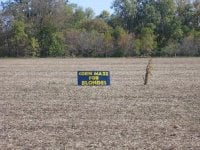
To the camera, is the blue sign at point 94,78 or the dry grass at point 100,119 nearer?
the dry grass at point 100,119

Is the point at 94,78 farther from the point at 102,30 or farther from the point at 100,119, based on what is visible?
the point at 102,30

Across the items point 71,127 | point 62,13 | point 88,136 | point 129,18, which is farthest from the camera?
point 129,18

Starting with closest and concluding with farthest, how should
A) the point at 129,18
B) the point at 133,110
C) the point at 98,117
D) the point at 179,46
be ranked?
1. the point at 98,117
2. the point at 133,110
3. the point at 179,46
4. the point at 129,18

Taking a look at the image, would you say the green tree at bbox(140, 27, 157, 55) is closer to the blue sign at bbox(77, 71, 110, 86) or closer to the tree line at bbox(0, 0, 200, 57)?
the tree line at bbox(0, 0, 200, 57)

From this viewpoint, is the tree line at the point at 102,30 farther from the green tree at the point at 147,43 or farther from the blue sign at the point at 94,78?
the blue sign at the point at 94,78

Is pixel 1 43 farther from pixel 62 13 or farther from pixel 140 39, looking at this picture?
pixel 140 39

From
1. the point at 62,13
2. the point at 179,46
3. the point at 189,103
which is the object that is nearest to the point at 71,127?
the point at 189,103

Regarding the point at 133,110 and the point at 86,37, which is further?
the point at 86,37

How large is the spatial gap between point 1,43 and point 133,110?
8361cm

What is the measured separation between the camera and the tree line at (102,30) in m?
95.3

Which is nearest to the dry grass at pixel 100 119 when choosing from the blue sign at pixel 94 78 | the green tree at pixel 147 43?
the blue sign at pixel 94 78

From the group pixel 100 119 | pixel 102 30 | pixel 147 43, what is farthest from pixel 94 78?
pixel 102 30

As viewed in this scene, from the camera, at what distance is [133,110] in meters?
15.4

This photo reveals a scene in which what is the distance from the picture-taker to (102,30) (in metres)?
105
